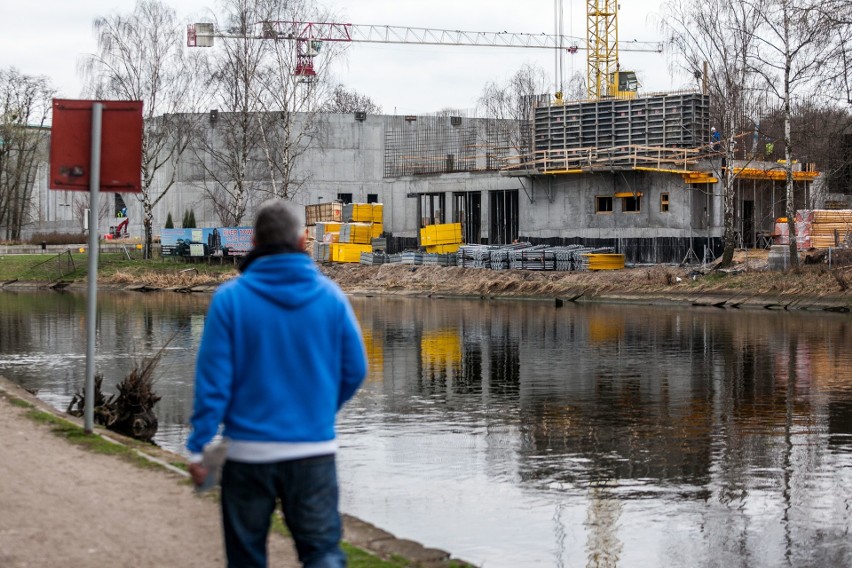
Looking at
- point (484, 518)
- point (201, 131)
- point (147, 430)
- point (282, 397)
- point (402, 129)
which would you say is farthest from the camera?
point (402, 129)

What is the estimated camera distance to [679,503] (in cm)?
1005

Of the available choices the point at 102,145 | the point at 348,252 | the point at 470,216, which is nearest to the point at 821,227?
the point at 470,216

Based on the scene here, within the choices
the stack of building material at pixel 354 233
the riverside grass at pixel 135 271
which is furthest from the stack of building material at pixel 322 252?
the riverside grass at pixel 135 271

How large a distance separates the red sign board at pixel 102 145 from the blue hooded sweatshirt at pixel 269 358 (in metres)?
6.14

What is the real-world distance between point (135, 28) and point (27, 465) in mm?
55019

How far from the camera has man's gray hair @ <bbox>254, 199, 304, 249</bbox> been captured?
5094 millimetres

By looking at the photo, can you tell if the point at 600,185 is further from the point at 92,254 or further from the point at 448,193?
the point at 92,254

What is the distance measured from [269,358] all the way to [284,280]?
325mm

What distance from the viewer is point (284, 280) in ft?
16.5

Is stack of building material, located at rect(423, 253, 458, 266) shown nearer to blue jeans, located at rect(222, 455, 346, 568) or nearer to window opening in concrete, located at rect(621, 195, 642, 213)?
window opening in concrete, located at rect(621, 195, 642, 213)

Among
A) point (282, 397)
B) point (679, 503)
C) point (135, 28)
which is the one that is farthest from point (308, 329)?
point (135, 28)

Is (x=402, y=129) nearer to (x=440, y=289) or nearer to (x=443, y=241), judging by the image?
(x=443, y=241)

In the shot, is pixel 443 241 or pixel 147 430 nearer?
pixel 147 430

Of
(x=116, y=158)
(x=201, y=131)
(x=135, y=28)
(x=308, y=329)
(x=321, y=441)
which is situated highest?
(x=135, y=28)
